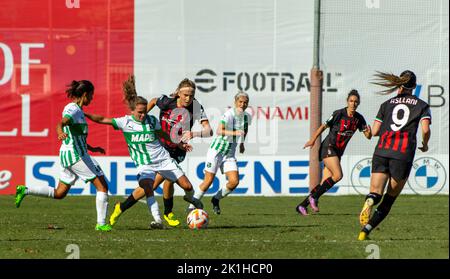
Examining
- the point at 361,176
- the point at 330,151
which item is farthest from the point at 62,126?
the point at 361,176

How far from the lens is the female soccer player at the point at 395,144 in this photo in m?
12.4

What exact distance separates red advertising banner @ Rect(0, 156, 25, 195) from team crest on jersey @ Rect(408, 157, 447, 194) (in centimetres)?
884

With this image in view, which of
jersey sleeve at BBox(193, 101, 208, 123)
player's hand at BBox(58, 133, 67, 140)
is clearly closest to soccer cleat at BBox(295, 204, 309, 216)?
jersey sleeve at BBox(193, 101, 208, 123)

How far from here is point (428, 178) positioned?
23906 millimetres

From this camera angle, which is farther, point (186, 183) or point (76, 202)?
point (76, 202)

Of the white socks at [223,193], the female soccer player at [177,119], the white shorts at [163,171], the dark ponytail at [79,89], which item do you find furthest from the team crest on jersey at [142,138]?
the white socks at [223,193]

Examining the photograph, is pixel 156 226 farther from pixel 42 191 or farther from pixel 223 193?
pixel 223 193

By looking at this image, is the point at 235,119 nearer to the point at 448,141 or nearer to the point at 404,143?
the point at 404,143

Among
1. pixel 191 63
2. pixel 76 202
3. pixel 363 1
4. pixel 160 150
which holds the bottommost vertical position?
pixel 76 202

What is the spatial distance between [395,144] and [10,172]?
41.3 ft

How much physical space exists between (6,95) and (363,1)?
27.6 feet

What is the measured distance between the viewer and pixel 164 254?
1112 cm

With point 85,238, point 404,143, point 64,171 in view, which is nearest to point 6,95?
point 64,171
